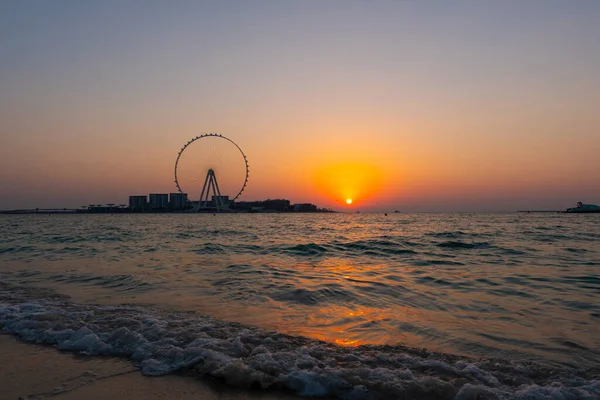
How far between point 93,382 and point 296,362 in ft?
7.49

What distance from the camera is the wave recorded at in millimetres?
4375

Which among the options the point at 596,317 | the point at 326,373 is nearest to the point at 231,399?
the point at 326,373

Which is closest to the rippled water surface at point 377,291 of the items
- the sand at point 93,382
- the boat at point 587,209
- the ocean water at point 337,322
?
the ocean water at point 337,322

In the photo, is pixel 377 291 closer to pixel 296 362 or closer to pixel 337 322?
pixel 337 322

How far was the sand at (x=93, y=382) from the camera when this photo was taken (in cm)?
412

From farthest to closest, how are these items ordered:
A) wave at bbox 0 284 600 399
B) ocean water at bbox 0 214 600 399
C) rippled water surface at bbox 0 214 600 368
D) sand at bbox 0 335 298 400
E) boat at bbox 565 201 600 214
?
boat at bbox 565 201 600 214
rippled water surface at bbox 0 214 600 368
ocean water at bbox 0 214 600 399
wave at bbox 0 284 600 399
sand at bbox 0 335 298 400

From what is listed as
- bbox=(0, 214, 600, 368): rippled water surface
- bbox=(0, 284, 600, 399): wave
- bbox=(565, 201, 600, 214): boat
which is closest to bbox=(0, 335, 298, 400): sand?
bbox=(0, 284, 600, 399): wave

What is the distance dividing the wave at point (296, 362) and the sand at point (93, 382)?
7.9 inches

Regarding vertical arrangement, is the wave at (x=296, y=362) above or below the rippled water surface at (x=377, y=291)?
above

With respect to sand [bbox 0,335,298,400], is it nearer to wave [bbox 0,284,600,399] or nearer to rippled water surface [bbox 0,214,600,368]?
wave [bbox 0,284,600,399]

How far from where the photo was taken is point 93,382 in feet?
14.5

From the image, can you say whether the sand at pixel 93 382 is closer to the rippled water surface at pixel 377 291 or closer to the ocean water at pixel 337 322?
the ocean water at pixel 337 322

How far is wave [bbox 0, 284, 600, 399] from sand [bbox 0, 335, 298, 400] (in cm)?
20

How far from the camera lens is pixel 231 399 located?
4121 millimetres
